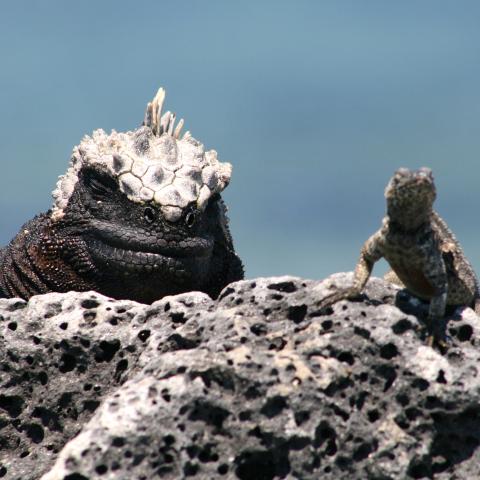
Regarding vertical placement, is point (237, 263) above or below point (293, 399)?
above

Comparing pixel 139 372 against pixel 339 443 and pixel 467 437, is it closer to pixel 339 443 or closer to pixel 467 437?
pixel 339 443

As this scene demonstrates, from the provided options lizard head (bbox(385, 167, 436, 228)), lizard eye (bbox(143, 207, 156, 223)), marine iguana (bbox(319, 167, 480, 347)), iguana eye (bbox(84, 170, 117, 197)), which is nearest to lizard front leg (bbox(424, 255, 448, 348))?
marine iguana (bbox(319, 167, 480, 347))

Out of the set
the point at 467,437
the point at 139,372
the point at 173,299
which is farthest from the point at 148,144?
the point at 467,437

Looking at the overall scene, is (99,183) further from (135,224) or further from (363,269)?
(363,269)

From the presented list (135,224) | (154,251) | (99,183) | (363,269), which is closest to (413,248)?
(363,269)

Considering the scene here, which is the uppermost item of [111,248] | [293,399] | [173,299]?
[111,248]

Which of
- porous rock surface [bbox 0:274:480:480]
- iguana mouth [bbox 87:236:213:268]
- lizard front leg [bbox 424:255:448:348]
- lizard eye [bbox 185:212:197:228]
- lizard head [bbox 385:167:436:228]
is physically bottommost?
porous rock surface [bbox 0:274:480:480]

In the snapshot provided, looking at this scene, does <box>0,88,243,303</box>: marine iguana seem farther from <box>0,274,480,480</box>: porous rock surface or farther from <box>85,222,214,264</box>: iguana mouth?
<box>0,274,480,480</box>: porous rock surface
